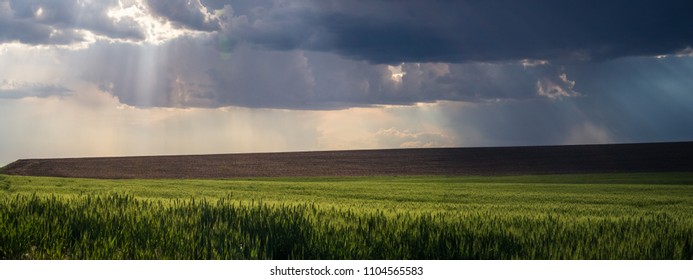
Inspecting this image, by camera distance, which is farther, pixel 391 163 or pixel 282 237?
pixel 391 163

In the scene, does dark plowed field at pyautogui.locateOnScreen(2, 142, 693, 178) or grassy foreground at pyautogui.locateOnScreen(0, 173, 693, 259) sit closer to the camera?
grassy foreground at pyautogui.locateOnScreen(0, 173, 693, 259)

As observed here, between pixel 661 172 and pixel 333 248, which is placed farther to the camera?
pixel 661 172

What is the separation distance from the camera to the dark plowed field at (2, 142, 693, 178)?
4941 centimetres

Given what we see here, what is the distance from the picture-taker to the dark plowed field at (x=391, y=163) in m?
49.4

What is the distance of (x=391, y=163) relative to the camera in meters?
59.0

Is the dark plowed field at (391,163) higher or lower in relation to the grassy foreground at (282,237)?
higher

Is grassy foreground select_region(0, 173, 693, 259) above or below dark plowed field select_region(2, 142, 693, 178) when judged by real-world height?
below

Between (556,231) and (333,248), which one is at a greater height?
(556,231)
